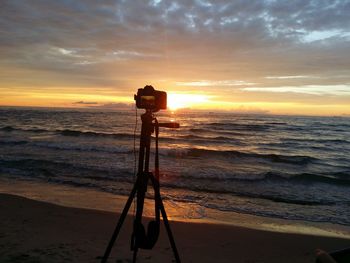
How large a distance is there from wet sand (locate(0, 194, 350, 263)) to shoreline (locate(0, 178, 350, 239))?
36 centimetres

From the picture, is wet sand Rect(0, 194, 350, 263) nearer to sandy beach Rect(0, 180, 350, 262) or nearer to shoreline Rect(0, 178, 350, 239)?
sandy beach Rect(0, 180, 350, 262)

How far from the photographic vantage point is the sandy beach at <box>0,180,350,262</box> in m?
4.04

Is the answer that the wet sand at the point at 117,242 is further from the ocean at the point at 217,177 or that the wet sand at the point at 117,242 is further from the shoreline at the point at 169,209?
the ocean at the point at 217,177

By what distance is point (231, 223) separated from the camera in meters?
6.30

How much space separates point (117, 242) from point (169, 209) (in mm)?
2593

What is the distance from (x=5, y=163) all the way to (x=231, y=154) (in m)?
10.7

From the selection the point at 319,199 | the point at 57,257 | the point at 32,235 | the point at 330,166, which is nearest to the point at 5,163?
the point at 32,235

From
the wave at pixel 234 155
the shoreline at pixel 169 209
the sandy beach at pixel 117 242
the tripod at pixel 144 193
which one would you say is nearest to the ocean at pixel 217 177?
the wave at pixel 234 155

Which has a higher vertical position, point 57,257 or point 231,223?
point 57,257

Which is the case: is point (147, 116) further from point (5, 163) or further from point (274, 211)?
point (5, 163)

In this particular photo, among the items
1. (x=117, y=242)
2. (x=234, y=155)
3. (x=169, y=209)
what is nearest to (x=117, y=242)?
(x=117, y=242)

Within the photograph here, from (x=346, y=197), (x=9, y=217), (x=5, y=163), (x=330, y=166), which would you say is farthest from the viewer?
(x=330, y=166)

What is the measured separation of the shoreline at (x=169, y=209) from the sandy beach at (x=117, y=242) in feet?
1.05

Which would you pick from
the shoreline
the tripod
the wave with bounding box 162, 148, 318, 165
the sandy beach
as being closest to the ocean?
the wave with bounding box 162, 148, 318, 165
